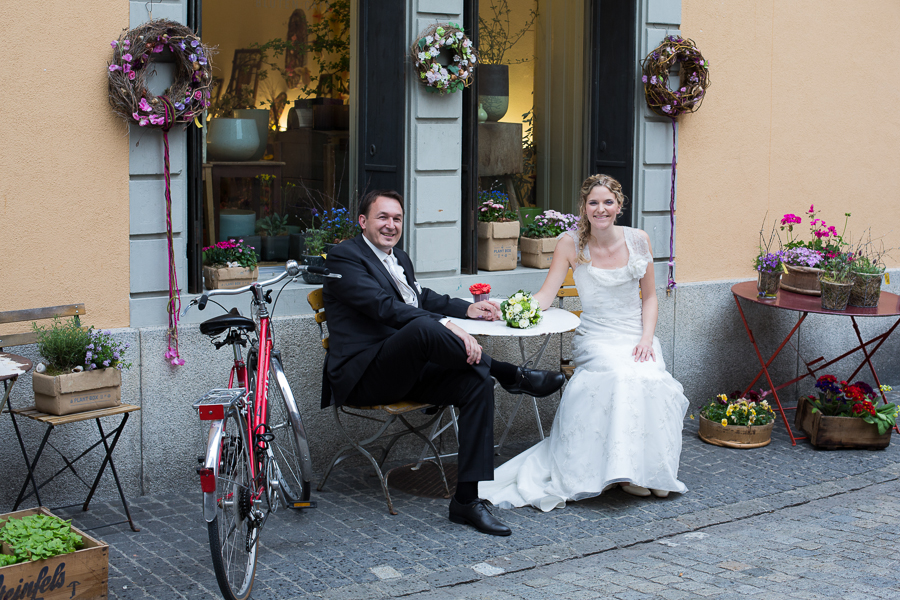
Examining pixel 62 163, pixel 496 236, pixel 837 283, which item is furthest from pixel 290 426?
pixel 837 283

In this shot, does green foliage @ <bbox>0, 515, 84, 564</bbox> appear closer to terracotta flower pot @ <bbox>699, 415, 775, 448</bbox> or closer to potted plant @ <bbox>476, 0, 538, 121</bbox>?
terracotta flower pot @ <bbox>699, 415, 775, 448</bbox>

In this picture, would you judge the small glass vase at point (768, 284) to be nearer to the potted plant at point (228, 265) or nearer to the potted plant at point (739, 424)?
the potted plant at point (739, 424)

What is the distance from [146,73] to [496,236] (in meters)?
2.64

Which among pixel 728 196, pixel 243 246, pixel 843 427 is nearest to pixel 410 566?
pixel 243 246

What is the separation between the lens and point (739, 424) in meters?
6.29

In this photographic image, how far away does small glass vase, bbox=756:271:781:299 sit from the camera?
6473 mm

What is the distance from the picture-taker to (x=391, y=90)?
19.7 ft

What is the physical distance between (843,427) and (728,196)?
2062 mm

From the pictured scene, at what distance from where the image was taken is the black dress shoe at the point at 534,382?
5184 mm

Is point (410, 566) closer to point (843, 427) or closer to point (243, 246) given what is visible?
point (243, 246)

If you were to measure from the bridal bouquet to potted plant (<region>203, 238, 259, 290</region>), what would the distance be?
164 cm

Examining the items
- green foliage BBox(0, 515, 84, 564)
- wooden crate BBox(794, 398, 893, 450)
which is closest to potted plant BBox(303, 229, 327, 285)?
green foliage BBox(0, 515, 84, 564)

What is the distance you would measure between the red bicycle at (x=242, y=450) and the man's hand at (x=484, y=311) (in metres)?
1.02

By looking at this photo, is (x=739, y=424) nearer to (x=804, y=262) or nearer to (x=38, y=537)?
(x=804, y=262)
